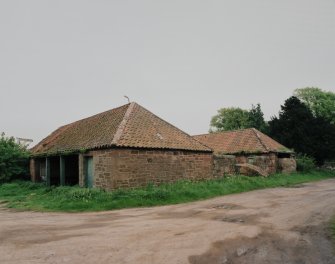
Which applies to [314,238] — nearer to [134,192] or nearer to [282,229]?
[282,229]

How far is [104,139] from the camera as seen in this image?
17.7 meters

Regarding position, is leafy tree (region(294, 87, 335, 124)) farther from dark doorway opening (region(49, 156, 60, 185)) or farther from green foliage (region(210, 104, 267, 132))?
dark doorway opening (region(49, 156, 60, 185))

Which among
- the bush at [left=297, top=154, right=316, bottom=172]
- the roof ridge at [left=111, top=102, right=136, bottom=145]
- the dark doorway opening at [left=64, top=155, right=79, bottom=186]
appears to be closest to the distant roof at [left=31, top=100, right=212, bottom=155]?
the roof ridge at [left=111, top=102, right=136, bottom=145]

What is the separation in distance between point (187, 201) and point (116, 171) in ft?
12.3

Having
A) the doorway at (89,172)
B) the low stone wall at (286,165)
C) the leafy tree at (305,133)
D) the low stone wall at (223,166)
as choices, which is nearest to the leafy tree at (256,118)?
the leafy tree at (305,133)

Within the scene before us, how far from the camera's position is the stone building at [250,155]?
22.9 metres

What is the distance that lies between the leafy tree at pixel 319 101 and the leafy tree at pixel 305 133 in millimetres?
16446

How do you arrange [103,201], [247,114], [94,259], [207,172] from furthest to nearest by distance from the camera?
[247,114]
[207,172]
[103,201]
[94,259]

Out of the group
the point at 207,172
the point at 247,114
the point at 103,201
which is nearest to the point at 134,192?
the point at 103,201

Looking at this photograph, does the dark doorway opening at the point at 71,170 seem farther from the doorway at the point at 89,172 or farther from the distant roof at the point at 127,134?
the doorway at the point at 89,172

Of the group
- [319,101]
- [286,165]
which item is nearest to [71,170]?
[286,165]

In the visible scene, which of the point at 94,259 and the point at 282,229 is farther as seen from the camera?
the point at 282,229

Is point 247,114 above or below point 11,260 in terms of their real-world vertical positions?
above

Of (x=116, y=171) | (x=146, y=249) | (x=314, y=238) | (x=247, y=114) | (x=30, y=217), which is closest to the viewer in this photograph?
(x=146, y=249)
